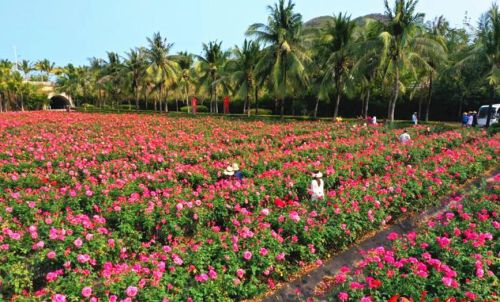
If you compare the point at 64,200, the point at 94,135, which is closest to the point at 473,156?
the point at 64,200

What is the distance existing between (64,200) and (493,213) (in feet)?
24.6

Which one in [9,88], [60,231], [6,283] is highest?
[9,88]

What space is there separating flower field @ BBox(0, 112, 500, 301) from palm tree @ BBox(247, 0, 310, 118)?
52.1 feet

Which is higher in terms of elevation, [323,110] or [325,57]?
[325,57]

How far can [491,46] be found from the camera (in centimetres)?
1981

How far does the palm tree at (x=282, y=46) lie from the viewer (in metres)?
25.4

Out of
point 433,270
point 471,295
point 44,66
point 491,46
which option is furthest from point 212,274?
point 44,66

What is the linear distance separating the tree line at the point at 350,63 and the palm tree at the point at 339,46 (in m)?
0.07

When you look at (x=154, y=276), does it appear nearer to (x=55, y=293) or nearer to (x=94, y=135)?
(x=55, y=293)

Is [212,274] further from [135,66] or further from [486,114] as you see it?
[135,66]

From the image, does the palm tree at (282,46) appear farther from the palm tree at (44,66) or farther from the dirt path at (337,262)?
the palm tree at (44,66)

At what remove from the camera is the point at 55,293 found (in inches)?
141

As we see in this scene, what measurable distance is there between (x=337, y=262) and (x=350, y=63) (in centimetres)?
2283

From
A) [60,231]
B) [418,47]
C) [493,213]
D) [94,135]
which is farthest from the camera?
[418,47]
